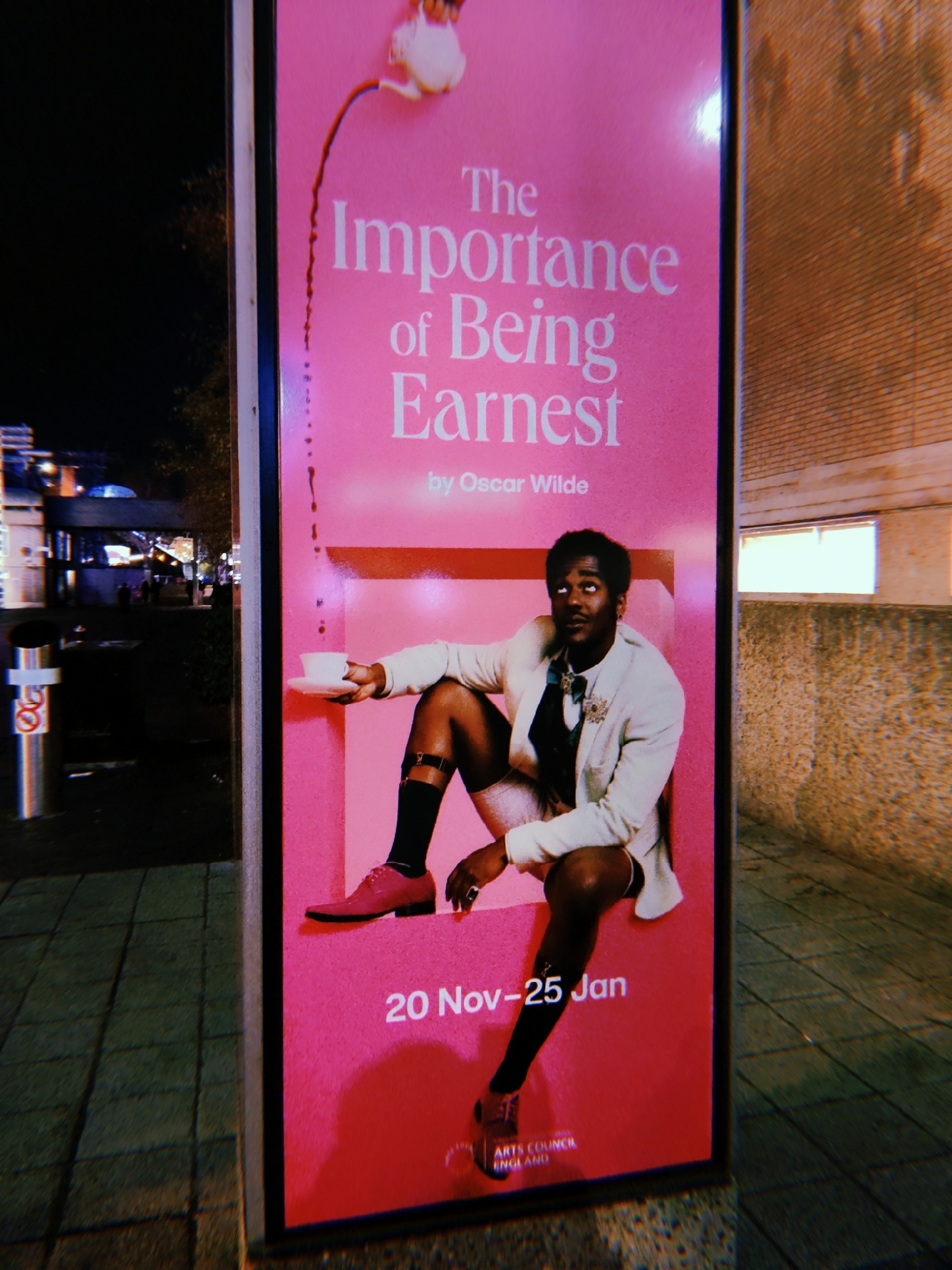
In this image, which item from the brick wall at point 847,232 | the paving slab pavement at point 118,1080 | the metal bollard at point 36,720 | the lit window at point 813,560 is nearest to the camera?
the paving slab pavement at point 118,1080

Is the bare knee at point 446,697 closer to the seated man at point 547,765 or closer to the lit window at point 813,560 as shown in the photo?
the seated man at point 547,765

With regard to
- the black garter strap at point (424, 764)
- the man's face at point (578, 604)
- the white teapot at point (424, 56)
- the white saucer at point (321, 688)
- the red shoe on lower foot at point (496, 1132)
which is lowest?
the red shoe on lower foot at point (496, 1132)

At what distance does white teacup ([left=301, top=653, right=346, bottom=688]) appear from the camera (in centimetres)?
184

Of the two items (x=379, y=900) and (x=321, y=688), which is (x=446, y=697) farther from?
(x=379, y=900)

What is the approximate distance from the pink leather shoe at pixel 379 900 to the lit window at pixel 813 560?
266 inches

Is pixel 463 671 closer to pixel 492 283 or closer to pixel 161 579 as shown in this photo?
pixel 492 283

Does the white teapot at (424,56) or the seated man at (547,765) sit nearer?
the white teapot at (424,56)

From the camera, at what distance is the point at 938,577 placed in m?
6.61

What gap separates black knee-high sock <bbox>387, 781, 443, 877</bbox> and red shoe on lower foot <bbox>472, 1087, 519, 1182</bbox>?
2.12 ft

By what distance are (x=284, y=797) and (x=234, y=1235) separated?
160 centimetres

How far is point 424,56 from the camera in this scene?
1771mm

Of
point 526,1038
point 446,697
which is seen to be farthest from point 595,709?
point 526,1038

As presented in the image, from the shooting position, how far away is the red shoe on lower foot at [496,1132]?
201 centimetres

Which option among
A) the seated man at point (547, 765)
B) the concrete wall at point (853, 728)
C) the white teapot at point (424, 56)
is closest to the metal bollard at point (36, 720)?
the concrete wall at point (853, 728)
